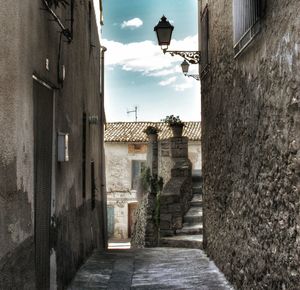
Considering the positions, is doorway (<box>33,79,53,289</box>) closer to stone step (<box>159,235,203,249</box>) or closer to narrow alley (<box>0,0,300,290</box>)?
narrow alley (<box>0,0,300,290</box>)

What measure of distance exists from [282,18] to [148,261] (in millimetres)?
5792

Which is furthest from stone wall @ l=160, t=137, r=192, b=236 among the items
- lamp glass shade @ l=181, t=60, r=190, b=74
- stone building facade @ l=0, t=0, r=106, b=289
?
stone building facade @ l=0, t=0, r=106, b=289

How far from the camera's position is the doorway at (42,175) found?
5129 millimetres

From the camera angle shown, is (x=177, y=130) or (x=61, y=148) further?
(x=177, y=130)

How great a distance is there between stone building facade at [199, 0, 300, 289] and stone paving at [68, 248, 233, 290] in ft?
1.14

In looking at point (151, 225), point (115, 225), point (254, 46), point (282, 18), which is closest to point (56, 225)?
point (254, 46)

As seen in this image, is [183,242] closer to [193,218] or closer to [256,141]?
[193,218]

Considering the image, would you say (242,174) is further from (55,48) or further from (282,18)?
(55,48)

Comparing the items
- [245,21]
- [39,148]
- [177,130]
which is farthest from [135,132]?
[39,148]

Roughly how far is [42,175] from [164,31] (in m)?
4.81

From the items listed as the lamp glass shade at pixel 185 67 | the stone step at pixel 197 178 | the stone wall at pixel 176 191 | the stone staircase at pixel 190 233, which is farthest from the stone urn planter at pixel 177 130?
the lamp glass shade at pixel 185 67

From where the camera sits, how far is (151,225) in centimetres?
1384

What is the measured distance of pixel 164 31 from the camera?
934 cm

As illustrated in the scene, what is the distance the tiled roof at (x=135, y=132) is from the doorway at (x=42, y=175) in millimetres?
25369
